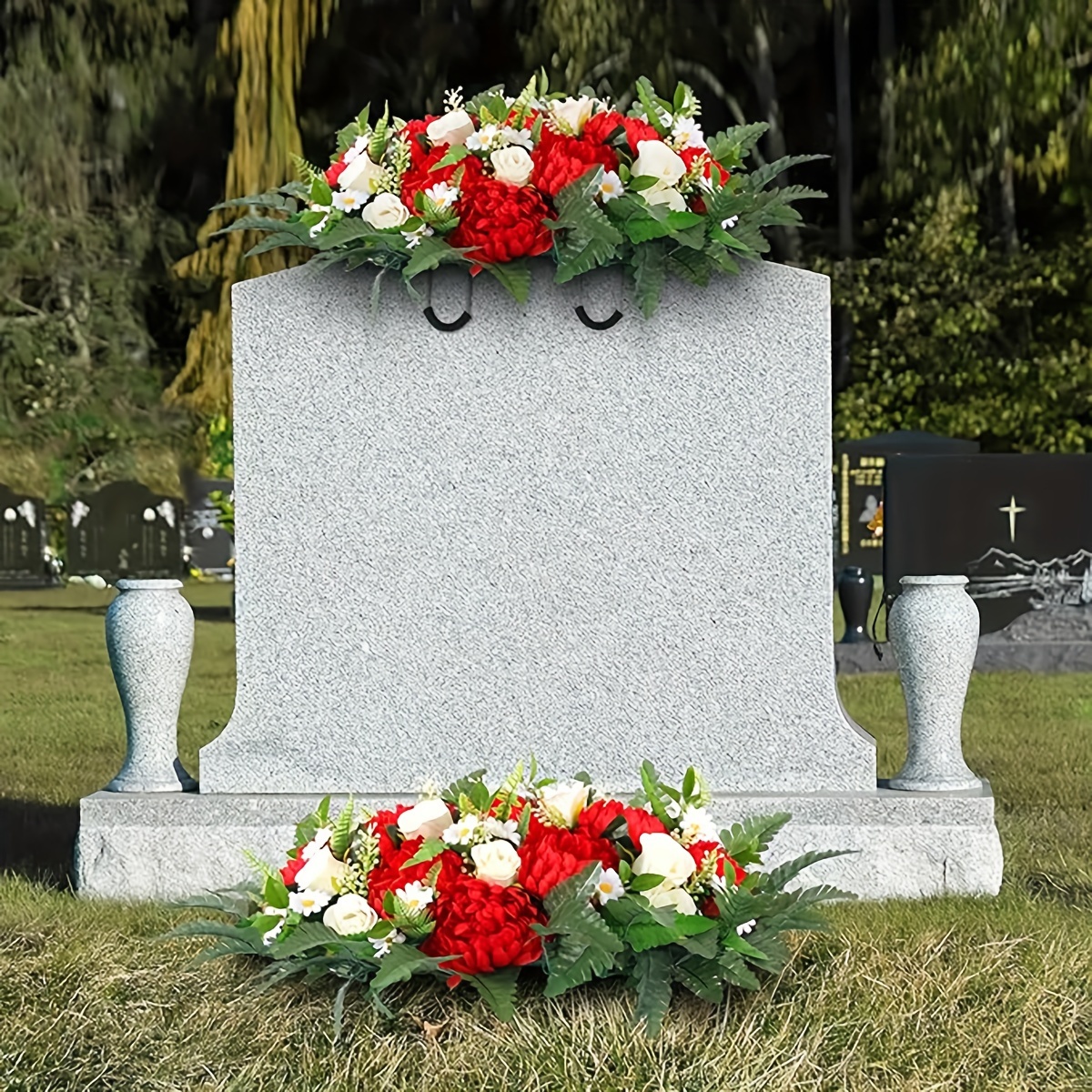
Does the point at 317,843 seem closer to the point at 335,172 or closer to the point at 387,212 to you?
the point at 387,212

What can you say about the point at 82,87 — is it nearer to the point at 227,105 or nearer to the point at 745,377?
the point at 227,105

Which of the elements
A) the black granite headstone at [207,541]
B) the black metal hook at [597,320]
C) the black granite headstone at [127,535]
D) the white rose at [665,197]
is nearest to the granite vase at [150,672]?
the black metal hook at [597,320]

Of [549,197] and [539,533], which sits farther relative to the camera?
[539,533]

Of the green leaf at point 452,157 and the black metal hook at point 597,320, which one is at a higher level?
the green leaf at point 452,157

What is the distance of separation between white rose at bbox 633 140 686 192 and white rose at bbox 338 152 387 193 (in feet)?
2.31

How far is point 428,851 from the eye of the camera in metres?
3.81

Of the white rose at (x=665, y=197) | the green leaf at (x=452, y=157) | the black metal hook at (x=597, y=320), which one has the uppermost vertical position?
the green leaf at (x=452, y=157)

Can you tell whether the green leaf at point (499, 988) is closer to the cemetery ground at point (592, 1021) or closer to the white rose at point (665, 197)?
the cemetery ground at point (592, 1021)

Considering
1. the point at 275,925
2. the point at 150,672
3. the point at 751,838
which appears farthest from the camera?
the point at 150,672

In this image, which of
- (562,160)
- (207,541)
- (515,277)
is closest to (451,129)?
(562,160)

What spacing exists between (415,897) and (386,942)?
0.11 m

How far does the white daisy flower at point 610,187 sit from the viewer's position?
4.93 meters

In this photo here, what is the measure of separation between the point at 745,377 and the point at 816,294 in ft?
0.94

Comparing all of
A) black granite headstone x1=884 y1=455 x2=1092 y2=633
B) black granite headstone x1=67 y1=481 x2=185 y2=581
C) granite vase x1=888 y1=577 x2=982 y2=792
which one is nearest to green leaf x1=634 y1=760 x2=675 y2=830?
granite vase x1=888 y1=577 x2=982 y2=792
